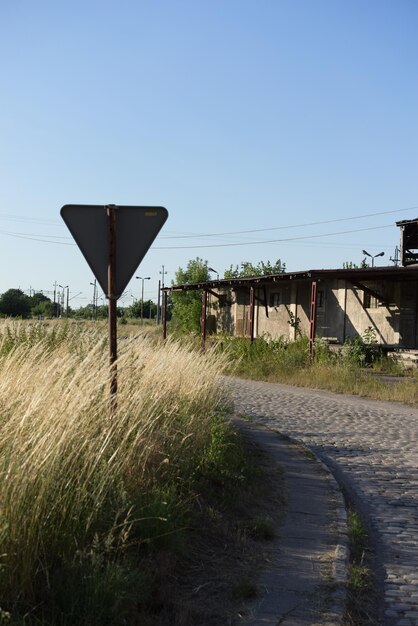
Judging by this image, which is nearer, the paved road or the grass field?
the grass field

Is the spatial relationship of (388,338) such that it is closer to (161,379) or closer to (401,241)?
(401,241)

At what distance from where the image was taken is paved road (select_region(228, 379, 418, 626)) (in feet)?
15.9

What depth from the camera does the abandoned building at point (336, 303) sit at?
22.5 meters

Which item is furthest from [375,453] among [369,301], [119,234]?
[369,301]

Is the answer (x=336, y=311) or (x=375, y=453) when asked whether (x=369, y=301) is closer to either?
(x=336, y=311)

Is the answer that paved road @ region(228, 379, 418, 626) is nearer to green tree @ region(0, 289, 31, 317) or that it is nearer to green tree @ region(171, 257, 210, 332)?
green tree @ region(171, 257, 210, 332)

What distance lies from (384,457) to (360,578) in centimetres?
459

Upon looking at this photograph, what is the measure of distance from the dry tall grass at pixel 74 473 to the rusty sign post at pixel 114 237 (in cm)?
62

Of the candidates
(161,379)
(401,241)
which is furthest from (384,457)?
(401,241)

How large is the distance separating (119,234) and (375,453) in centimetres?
540

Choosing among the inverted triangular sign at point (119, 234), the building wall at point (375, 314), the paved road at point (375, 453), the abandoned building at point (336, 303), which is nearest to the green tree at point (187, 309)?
the abandoned building at point (336, 303)

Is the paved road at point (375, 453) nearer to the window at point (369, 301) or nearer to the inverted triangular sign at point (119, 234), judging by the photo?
the inverted triangular sign at point (119, 234)

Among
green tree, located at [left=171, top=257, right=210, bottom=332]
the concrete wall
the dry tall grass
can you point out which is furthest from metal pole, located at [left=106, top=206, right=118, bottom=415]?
green tree, located at [left=171, top=257, right=210, bottom=332]

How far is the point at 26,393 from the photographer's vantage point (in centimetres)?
474
